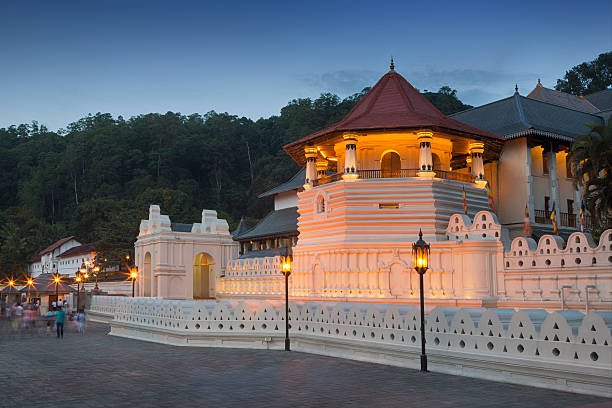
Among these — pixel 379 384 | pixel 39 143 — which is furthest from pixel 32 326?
pixel 39 143

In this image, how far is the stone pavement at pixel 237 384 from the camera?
1002cm

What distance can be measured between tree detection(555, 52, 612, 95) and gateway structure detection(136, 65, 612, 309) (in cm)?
4186

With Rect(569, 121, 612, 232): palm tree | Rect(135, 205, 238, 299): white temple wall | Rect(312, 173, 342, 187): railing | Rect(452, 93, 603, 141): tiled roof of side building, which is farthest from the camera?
Rect(135, 205, 238, 299): white temple wall

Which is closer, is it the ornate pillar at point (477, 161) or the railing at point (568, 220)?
the ornate pillar at point (477, 161)

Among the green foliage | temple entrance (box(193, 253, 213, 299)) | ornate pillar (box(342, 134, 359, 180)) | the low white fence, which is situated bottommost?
the low white fence

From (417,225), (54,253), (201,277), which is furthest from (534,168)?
(54,253)

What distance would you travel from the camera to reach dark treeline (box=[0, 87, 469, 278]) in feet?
264

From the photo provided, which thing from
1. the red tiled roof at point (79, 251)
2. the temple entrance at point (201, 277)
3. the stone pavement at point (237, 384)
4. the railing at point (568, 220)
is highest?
the red tiled roof at point (79, 251)

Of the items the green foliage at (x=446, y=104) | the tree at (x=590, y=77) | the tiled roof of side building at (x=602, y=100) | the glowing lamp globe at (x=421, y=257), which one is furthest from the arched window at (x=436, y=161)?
the tree at (x=590, y=77)

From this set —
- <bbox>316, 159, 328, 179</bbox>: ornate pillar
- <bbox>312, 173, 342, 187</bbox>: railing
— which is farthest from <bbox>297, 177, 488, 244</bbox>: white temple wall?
<bbox>316, 159, 328, 179</bbox>: ornate pillar

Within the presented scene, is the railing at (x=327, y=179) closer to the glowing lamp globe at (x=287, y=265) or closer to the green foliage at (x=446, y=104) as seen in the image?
the glowing lamp globe at (x=287, y=265)

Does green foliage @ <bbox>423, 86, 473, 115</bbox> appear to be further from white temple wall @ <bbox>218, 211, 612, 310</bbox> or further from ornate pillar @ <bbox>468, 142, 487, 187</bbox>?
white temple wall @ <bbox>218, 211, 612, 310</bbox>

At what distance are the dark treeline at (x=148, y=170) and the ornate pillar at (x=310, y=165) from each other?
4330 cm

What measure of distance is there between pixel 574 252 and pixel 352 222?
9694 millimetres
